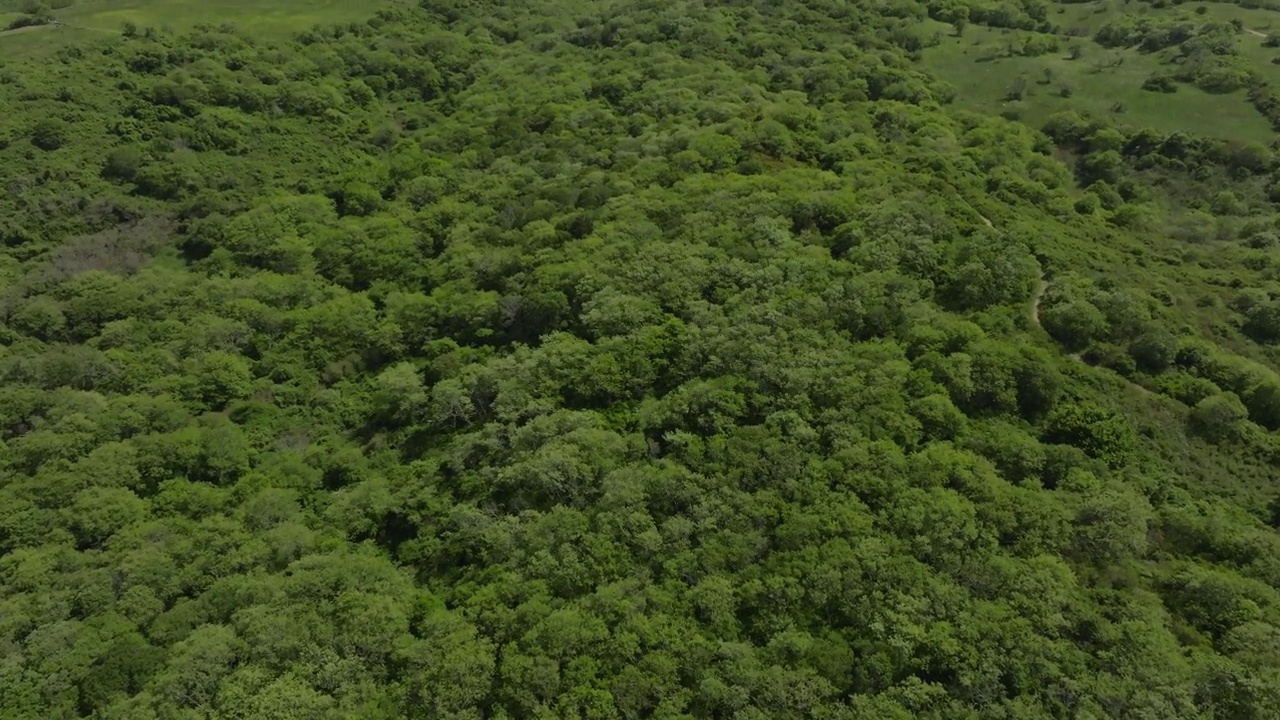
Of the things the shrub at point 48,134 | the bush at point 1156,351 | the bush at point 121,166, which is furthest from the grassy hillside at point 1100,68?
the shrub at point 48,134

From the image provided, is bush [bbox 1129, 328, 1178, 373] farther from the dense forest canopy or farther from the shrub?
the shrub

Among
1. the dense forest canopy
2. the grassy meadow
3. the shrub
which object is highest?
the grassy meadow

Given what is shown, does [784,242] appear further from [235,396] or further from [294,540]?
[235,396]

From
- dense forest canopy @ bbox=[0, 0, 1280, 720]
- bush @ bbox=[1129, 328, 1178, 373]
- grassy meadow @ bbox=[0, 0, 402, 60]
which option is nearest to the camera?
dense forest canopy @ bbox=[0, 0, 1280, 720]

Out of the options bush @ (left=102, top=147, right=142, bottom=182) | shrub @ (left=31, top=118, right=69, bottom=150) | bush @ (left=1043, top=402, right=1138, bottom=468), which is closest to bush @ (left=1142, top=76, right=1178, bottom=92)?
bush @ (left=1043, top=402, right=1138, bottom=468)

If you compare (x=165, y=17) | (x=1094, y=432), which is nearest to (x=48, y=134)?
(x=165, y=17)

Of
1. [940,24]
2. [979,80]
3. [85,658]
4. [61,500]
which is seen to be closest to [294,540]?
[85,658]

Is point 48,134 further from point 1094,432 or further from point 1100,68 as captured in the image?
point 1100,68

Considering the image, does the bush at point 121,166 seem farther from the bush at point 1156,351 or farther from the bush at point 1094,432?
the bush at point 1156,351

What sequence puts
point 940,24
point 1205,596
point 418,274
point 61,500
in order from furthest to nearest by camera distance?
point 940,24 → point 418,274 → point 61,500 → point 1205,596
